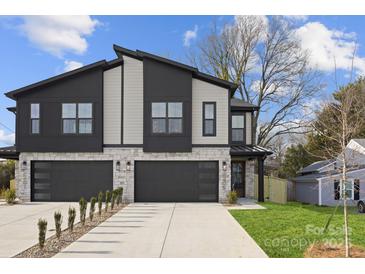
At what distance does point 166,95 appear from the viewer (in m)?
17.2

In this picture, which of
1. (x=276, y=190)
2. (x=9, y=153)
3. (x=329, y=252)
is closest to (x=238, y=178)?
(x=276, y=190)

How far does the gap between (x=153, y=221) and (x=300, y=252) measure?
517 centimetres

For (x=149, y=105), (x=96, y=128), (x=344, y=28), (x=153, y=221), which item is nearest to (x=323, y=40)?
(x=344, y=28)

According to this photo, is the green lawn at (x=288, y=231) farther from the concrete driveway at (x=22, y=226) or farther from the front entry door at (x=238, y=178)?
the front entry door at (x=238, y=178)

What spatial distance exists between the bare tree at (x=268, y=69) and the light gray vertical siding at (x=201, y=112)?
39.6 feet

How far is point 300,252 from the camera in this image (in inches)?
290

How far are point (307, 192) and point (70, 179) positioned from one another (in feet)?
47.1

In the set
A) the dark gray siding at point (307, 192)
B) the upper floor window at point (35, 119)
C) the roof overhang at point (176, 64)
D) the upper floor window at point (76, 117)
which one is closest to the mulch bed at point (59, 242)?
the upper floor window at point (76, 117)

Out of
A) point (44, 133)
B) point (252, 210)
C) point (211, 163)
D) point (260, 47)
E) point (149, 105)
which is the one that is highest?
point (260, 47)

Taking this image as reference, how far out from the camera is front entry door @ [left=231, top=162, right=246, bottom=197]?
2003 centimetres

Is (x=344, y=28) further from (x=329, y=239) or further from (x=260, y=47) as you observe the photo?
(x=260, y=47)

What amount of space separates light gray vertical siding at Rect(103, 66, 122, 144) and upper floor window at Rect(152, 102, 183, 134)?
174cm

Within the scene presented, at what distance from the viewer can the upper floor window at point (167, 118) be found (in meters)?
17.2
